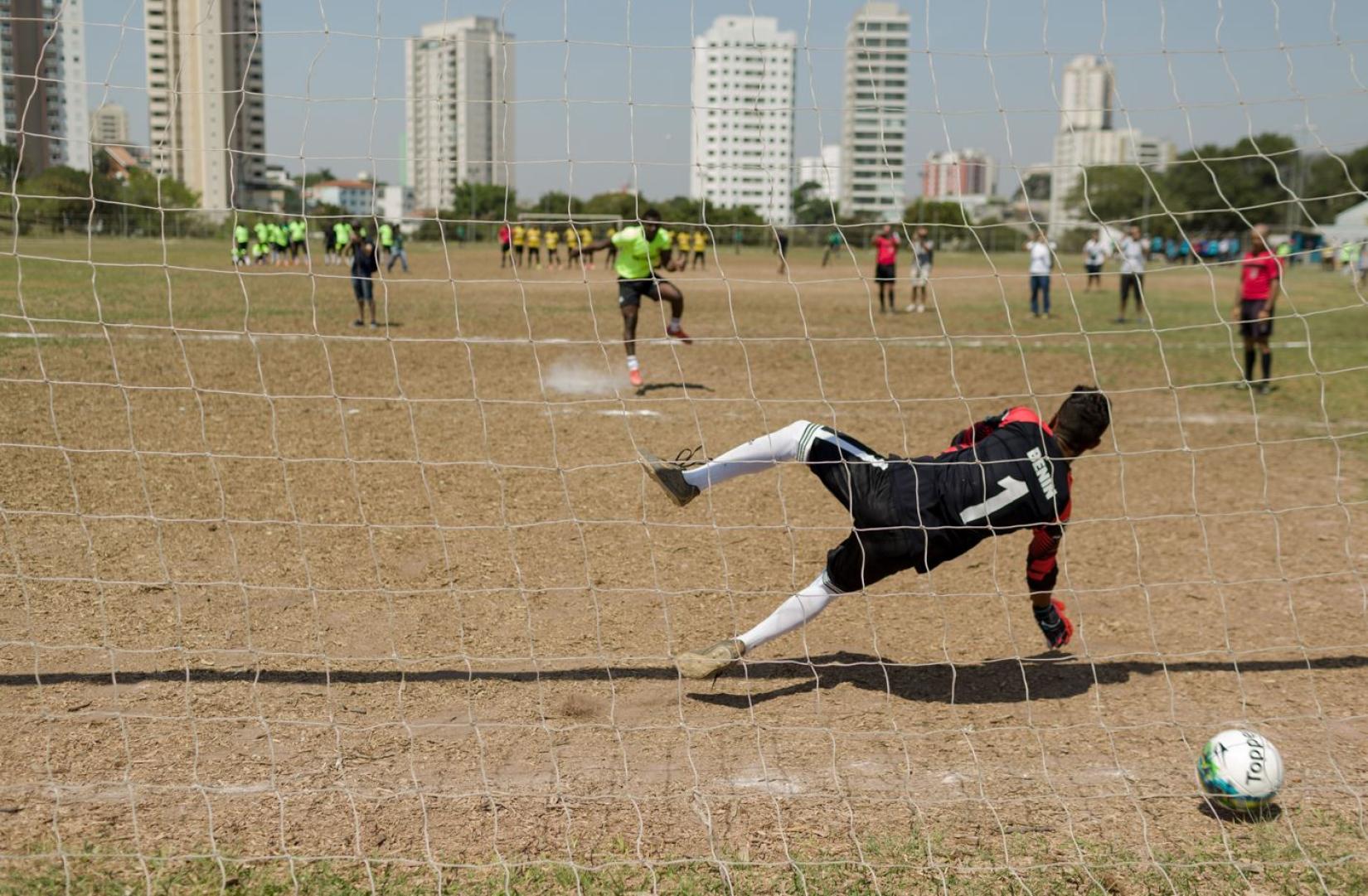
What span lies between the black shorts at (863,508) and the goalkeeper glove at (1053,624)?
704 mm

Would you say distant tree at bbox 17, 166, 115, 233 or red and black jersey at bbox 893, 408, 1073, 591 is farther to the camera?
distant tree at bbox 17, 166, 115, 233

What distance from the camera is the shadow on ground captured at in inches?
192

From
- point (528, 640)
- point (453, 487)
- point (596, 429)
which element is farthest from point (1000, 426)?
point (596, 429)

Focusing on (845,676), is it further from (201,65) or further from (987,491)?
(201,65)

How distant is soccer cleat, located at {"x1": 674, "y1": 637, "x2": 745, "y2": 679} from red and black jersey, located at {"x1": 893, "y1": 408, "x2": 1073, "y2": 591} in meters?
0.82

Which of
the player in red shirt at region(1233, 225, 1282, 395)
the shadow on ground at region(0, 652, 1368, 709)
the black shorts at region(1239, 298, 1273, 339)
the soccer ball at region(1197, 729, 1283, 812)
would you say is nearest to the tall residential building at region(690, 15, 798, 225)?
the shadow on ground at region(0, 652, 1368, 709)

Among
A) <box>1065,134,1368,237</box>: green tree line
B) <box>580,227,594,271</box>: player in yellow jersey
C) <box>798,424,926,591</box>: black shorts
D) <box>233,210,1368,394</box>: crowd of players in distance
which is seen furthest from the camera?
<box>580,227,594,271</box>: player in yellow jersey

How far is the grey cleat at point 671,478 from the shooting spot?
16.1 ft

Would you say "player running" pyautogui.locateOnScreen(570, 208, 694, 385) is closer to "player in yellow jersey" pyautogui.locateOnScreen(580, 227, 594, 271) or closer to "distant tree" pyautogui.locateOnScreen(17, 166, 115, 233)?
"player in yellow jersey" pyautogui.locateOnScreen(580, 227, 594, 271)

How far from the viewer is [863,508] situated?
15.8 ft

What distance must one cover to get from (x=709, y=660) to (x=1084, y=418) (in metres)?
1.76

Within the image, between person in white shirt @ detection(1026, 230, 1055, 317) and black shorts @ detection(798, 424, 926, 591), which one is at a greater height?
person in white shirt @ detection(1026, 230, 1055, 317)

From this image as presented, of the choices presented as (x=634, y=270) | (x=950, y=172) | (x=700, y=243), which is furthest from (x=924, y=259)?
(x=950, y=172)

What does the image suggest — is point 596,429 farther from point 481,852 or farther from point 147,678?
point 481,852
